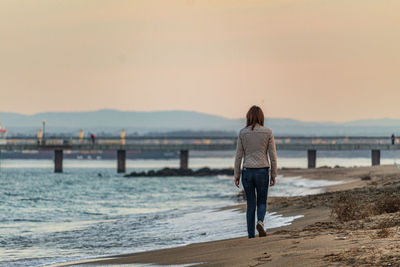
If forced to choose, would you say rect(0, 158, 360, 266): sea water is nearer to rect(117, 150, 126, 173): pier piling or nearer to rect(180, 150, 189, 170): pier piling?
rect(117, 150, 126, 173): pier piling

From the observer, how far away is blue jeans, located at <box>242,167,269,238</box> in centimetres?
1261

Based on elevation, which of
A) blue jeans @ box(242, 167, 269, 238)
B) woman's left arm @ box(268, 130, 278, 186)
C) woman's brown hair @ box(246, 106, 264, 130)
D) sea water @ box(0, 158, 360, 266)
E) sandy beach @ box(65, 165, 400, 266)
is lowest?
sea water @ box(0, 158, 360, 266)

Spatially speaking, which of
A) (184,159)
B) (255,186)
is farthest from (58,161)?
(255,186)

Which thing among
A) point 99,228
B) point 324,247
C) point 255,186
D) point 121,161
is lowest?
point 99,228

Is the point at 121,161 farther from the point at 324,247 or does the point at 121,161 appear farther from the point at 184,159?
the point at 324,247

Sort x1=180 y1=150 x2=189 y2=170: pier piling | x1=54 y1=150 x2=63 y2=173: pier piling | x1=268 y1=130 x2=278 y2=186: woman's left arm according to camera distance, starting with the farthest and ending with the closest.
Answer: x1=180 y1=150 x2=189 y2=170: pier piling, x1=54 y1=150 x2=63 y2=173: pier piling, x1=268 y1=130 x2=278 y2=186: woman's left arm

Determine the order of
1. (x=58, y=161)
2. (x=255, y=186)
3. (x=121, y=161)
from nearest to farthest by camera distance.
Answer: (x=255, y=186)
(x=58, y=161)
(x=121, y=161)

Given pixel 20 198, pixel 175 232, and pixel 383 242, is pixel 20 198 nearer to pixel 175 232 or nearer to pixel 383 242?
pixel 175 232

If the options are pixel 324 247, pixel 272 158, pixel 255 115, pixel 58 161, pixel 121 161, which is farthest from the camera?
pixel 121 161

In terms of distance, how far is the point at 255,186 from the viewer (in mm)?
12797

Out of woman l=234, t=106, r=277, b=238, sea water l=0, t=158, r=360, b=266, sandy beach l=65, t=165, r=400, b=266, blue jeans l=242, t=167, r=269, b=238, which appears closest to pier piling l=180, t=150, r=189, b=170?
sea water l=0, t=158, r=360, b=266

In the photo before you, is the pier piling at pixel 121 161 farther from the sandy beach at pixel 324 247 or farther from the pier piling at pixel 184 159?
the sandy beach at pixel 324 247

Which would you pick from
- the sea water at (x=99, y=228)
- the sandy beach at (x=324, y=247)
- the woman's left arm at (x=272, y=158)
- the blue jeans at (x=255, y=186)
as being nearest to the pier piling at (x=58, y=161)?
the sea water at (x=99, y=228)

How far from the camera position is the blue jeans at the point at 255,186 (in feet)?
41.4
